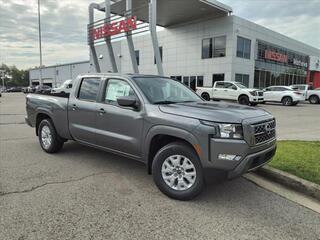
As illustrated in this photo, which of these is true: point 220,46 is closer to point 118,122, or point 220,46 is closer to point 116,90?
point 116,90

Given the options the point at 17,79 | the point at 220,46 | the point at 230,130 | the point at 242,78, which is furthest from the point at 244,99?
the point at 17,79

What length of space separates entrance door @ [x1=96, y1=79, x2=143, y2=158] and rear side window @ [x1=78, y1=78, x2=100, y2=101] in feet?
0.96

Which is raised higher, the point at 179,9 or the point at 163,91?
the point at 179,9

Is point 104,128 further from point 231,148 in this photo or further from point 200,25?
point 200,25

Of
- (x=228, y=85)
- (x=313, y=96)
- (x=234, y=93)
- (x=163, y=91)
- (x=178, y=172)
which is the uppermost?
(x=228, y=85)

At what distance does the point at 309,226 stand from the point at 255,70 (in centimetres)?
2865

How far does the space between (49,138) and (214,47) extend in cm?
2471

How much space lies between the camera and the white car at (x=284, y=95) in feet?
71.1

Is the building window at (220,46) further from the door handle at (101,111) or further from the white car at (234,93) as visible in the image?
the door handle at (101,111)

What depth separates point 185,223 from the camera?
3.19 meters

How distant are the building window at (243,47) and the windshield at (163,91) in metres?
24.0

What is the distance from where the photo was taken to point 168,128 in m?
3.81

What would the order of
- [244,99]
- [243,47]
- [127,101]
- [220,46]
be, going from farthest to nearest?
[243,47]
[220,46]
[244,99]
[127,101]

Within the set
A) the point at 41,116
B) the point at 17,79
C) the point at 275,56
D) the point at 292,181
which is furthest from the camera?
the point at 17,79
